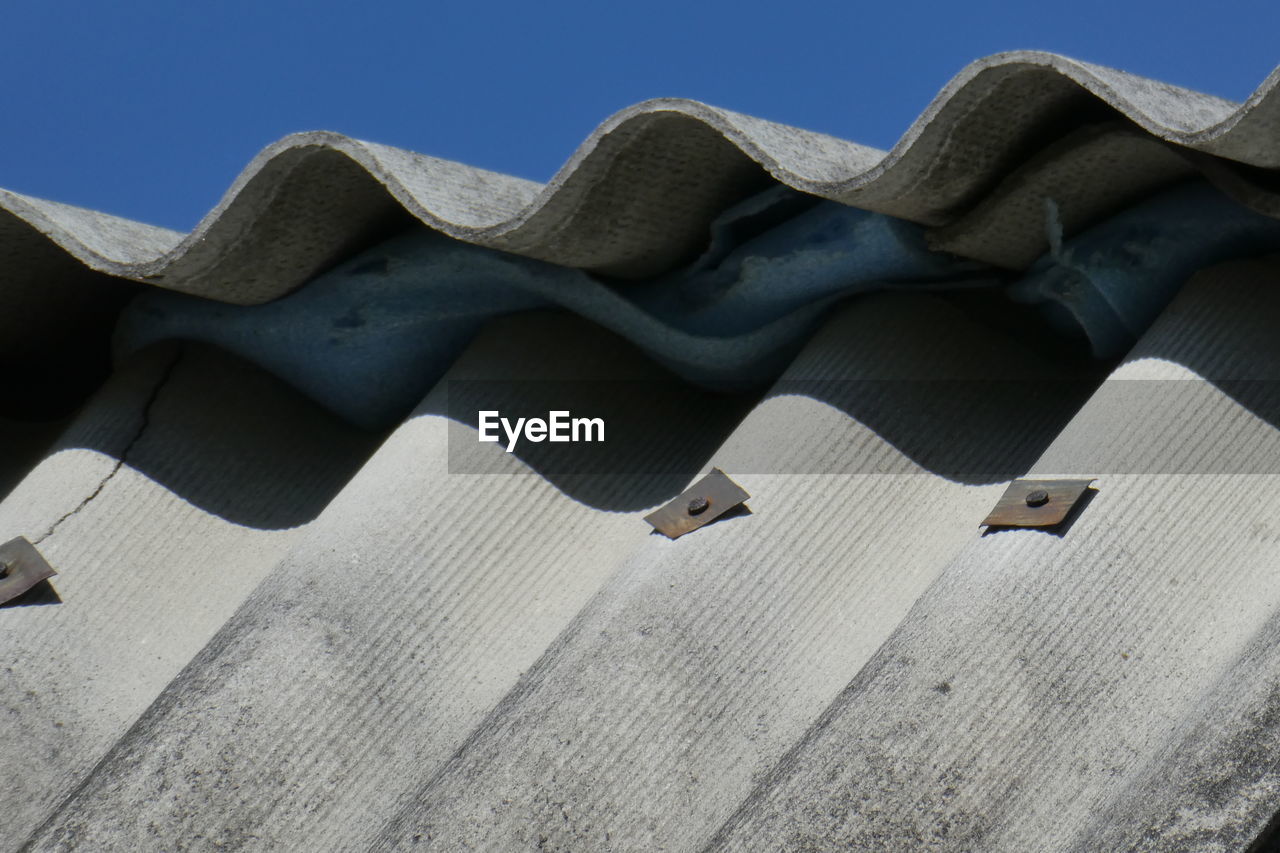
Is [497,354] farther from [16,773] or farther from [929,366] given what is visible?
[16,773]

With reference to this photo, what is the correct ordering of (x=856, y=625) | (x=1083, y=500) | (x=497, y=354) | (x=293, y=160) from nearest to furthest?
(x=1083, y=500), (x=856, y=625), (x=293, y=160), (x=497, y=354)

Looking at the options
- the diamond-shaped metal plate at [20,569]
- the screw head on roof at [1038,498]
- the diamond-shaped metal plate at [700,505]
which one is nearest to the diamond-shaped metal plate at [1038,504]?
the screw head on roof at [1038,498]

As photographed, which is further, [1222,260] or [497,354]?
[497,354]

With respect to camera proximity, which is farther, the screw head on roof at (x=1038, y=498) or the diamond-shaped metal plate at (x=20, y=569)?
the diamond-shaped metal plate at (x=20, y=569)

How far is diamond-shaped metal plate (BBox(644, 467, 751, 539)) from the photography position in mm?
2684

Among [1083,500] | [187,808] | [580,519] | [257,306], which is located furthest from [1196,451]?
[257,306]

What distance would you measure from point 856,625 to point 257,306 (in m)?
1.58

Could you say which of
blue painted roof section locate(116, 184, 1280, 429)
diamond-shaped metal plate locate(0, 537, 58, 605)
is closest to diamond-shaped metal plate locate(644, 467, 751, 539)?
blue painted roof section locate(116, 184, 1280, 429)

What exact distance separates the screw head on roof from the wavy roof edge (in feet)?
1.79

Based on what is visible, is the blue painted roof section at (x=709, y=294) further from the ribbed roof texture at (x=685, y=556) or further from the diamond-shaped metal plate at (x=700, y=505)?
the diamond-shaped metal plate at (x=700, y=505)

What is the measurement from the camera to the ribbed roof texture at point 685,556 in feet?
6.90

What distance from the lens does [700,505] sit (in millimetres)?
2715

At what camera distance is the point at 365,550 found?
2.93m

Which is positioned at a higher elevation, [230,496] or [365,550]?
[365,550]
